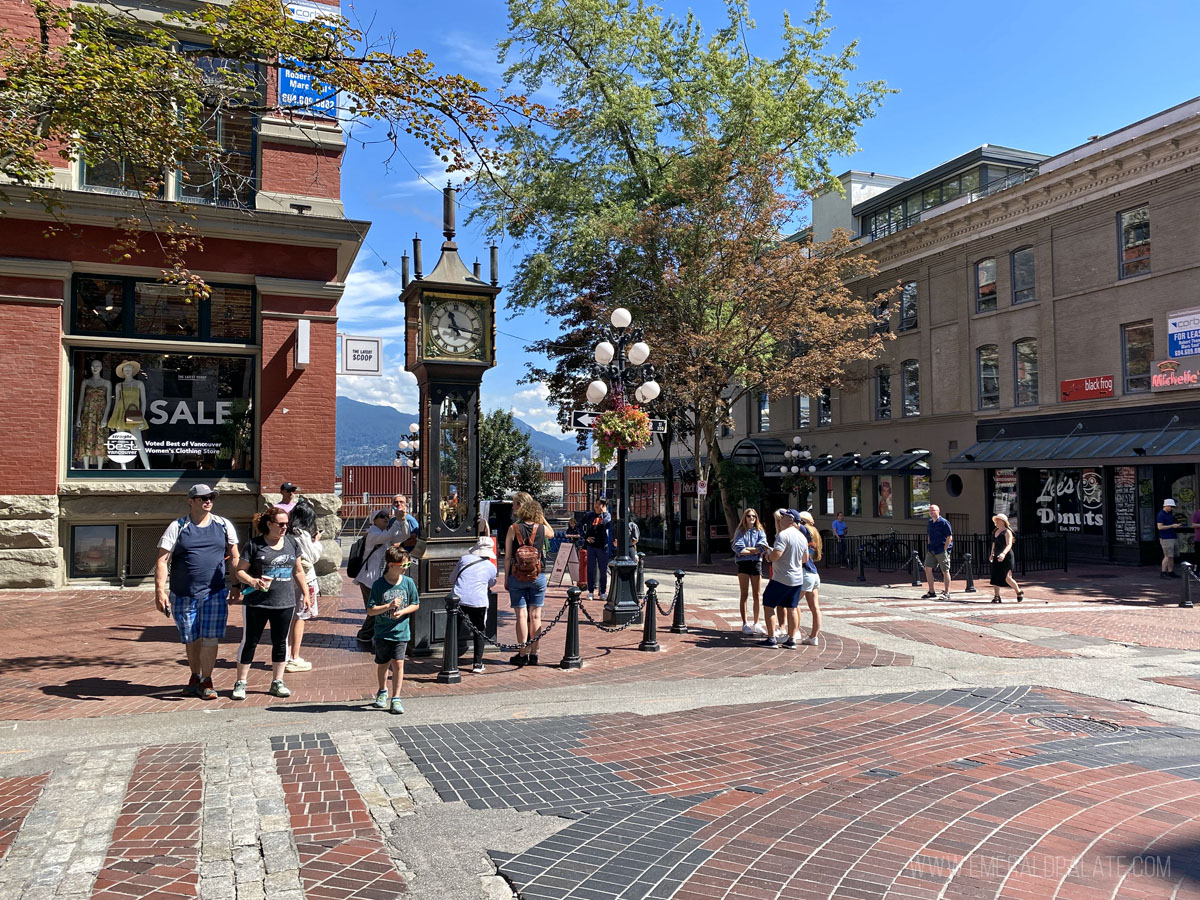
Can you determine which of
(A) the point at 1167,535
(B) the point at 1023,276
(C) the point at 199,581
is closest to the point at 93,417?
(C) the point at 199,581

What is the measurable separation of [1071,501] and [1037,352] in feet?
15.0

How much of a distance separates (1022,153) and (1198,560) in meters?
15.9

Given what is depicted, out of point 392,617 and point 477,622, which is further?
point 477,622

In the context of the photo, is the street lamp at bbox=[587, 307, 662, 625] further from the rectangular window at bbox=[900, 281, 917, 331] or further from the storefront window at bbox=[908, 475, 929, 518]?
the rectangular window at bbox=[900, 281, 917, 331]

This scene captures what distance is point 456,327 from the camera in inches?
389

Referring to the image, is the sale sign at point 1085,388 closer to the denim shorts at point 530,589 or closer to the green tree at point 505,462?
the denim shorts at point 530,589

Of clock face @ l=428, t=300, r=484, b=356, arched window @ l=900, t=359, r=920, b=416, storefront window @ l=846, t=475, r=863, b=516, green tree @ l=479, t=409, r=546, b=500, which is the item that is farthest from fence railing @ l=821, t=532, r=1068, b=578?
green tree @ l=479, t=409, r=546, b=500

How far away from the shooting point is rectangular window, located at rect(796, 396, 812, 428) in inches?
1421

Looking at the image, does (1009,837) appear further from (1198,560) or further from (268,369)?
(1198,560)

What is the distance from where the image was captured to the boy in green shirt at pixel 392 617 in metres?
7.13

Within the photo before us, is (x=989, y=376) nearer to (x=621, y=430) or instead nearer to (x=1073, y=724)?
(x=621, y=430)

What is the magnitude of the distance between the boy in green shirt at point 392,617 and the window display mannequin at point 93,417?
915 cm

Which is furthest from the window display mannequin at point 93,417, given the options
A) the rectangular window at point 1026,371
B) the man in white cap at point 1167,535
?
the rectangular window at point 1026,371

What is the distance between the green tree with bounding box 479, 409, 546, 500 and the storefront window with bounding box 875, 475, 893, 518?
17602mm
